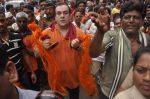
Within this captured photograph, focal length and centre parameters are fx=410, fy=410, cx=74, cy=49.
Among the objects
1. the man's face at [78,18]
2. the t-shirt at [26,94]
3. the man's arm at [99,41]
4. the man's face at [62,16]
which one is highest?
the t-shirt at [26,94]

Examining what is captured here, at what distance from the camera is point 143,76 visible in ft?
8.25

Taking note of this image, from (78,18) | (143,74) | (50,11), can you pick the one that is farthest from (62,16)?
(78,18)

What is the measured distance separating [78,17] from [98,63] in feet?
14.8

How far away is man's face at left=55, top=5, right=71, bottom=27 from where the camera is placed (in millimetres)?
5383

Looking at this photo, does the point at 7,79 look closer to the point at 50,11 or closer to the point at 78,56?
the point at 78,56

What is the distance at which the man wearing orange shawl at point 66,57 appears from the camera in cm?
523

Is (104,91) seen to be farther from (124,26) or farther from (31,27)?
(31,27)

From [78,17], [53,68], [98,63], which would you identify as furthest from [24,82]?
[78,17]

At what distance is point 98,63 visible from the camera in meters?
4.32

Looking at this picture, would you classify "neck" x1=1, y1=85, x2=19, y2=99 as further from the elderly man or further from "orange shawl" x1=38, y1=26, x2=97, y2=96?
the elderly man

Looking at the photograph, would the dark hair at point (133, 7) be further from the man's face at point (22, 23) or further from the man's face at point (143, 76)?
the man's face at point (22, 23)

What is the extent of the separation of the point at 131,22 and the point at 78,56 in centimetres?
168

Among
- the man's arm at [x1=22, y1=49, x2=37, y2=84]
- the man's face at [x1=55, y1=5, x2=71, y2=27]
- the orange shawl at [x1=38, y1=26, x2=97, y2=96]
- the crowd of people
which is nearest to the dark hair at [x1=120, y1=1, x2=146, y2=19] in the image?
the crowd of people

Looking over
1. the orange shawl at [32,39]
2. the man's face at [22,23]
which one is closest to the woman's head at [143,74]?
the orange shawl at [32,39]
